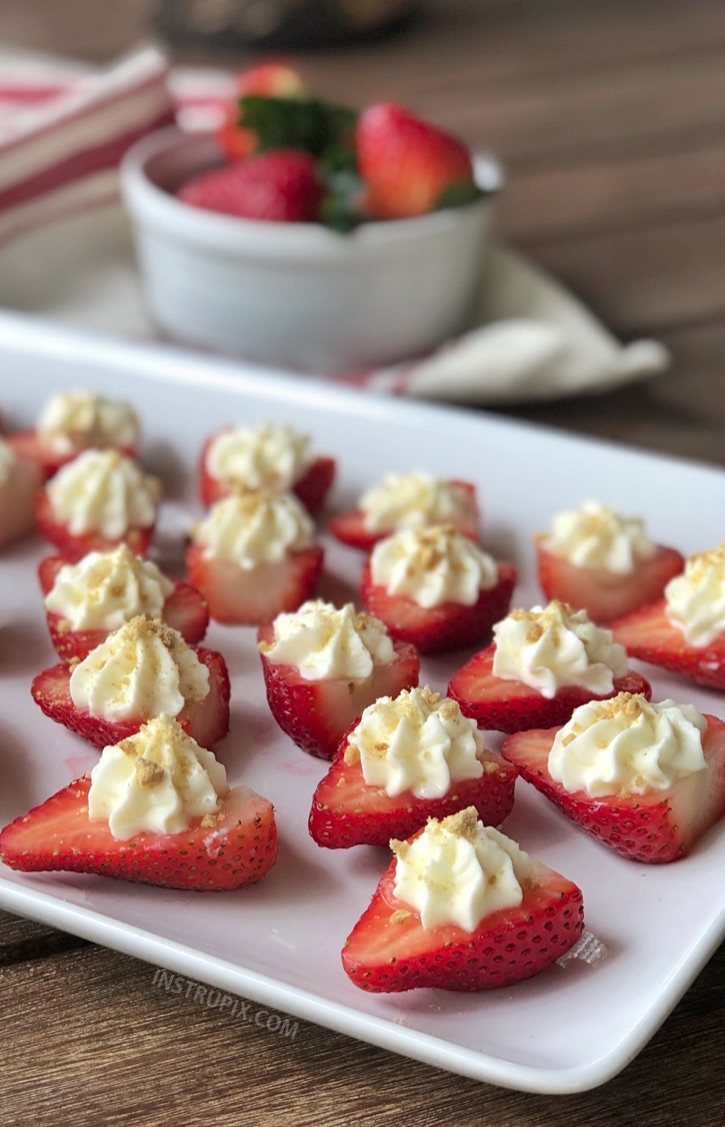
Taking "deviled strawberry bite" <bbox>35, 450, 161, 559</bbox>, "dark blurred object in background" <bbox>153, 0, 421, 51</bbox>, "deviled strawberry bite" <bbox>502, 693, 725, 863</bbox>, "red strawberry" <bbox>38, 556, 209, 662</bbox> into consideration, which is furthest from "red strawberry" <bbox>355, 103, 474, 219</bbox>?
"dark blurred object in background" <bbox>153, 0, 421, 51</bbox>

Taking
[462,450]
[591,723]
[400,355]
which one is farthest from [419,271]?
[591,723]

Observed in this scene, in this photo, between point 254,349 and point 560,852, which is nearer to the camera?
point 560,852

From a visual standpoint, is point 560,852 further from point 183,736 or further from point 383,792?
point 183,736

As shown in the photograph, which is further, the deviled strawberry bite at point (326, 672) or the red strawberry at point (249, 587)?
the red strawberry at point (249, 587)

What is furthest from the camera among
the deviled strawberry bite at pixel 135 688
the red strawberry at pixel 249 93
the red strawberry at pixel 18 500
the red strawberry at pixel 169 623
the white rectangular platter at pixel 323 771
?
the red strawberry at pixel 249 93

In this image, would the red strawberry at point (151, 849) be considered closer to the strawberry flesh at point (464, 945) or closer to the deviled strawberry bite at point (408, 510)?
the strawberry flesh at point (464, 945)

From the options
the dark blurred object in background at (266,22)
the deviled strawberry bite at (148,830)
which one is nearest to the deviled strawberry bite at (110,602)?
the deviled strawberry bite at (148,830)
